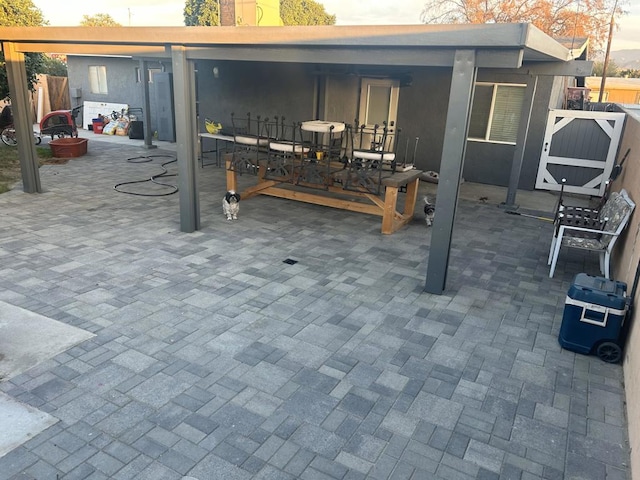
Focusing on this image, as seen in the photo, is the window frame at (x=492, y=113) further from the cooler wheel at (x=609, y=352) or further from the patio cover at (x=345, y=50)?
the cooler wheel at (x=609, y=352)

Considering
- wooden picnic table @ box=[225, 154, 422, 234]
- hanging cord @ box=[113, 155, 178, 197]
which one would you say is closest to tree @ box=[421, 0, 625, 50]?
hanging cord @ box=[113, 155, 178, 197]

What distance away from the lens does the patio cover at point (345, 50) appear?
4059mm

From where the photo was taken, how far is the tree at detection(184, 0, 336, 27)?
130 ft

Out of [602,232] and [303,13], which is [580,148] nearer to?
[602,232]

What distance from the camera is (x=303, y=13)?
49719 millimetres

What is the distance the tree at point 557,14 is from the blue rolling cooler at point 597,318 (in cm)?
2379

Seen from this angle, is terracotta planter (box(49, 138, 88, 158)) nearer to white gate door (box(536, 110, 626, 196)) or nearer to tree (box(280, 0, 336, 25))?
white gate door (box(536, 110, 626, 196))

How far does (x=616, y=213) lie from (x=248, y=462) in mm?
4779

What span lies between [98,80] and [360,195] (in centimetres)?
1376

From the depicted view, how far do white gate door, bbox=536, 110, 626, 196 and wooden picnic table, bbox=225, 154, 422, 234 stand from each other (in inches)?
148

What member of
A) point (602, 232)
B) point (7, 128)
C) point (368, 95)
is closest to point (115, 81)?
point (7, 128)

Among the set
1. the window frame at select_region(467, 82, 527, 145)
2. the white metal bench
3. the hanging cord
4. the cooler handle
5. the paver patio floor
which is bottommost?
the paver patio floor

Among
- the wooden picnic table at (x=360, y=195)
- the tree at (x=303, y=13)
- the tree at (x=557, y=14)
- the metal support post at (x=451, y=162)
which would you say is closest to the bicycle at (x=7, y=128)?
the wooden picnic table at (x=360, y=195)

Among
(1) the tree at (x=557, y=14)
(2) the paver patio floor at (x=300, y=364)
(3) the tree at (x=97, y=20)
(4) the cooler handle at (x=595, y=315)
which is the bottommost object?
(2) the paver patio floor at (x=300, y=364)
